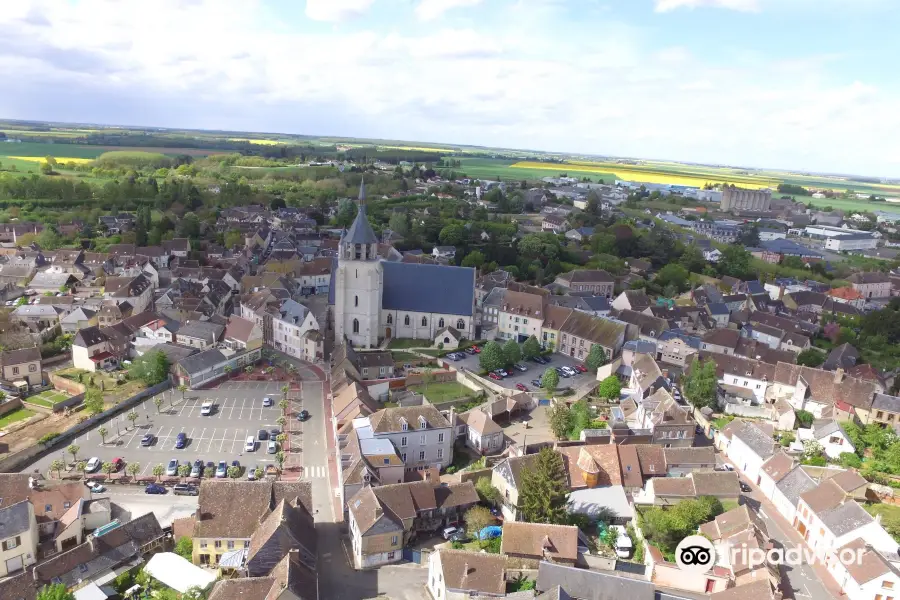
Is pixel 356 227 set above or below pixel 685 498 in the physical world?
above

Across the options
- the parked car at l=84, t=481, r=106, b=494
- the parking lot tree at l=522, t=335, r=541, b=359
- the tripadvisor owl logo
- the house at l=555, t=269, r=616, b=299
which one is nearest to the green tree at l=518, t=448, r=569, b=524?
the tripadvisor owl logo

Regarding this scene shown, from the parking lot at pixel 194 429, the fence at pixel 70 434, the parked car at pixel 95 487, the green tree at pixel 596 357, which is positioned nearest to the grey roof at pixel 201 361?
the parking lot at pixel 194 429

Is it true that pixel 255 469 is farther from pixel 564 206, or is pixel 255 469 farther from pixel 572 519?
pixel 564 206

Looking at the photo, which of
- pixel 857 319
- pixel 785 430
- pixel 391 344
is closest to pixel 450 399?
pixel 391 344

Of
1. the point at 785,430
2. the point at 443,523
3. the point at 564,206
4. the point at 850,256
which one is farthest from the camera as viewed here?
the point at 564,206

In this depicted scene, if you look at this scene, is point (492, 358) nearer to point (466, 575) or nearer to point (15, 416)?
point (466, 575)
